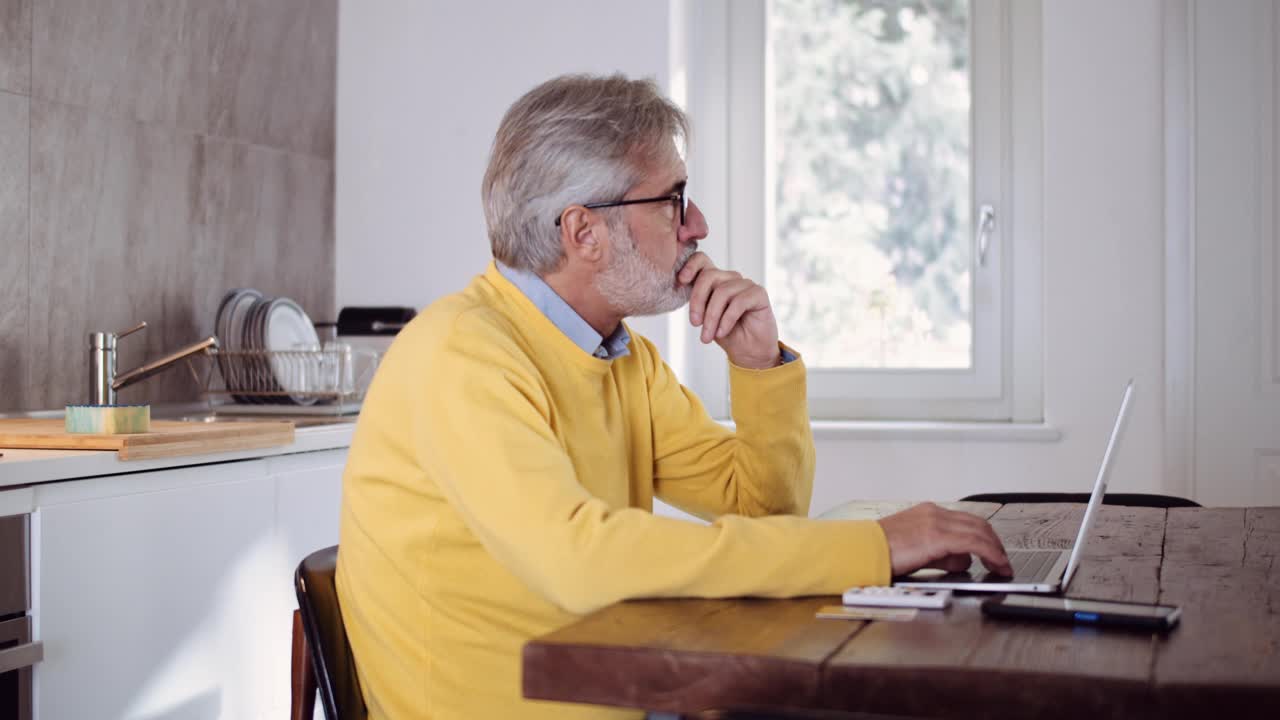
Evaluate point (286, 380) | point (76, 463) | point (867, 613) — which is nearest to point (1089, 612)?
point (867, 613)

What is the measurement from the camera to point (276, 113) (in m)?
3.27

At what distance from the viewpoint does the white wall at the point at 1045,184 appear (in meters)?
3.11

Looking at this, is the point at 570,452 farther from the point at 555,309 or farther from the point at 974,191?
the point at 974,191

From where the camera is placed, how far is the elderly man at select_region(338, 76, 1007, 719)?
1116 millimetres

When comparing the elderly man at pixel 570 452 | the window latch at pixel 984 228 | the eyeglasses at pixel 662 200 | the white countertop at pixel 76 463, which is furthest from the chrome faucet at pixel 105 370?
the window latch at pixel 984 228

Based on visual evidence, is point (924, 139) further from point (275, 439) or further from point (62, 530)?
point (62, 530)

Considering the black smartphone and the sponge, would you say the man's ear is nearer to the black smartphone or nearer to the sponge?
the black smartphone

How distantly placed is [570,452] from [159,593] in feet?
3.12

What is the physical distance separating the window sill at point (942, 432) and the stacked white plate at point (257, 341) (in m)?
1.33

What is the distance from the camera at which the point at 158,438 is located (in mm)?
2000

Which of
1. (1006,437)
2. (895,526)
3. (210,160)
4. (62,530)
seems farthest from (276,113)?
(895,526)

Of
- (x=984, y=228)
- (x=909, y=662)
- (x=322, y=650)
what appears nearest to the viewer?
(x=909, y=662)

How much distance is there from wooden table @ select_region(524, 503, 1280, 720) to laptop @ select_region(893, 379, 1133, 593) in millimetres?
55

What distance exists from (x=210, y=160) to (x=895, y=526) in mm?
2314
